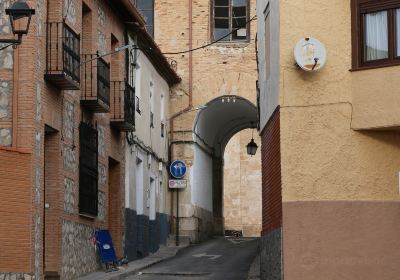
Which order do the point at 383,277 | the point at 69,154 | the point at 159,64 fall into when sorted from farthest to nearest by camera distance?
the point at 159,64 < the point at 69,154 < the point at 383,277

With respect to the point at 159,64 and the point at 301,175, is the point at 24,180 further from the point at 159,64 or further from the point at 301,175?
the point at 159,64

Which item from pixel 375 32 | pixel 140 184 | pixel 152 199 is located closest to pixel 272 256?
pixel 375 32

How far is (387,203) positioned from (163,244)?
702 inches

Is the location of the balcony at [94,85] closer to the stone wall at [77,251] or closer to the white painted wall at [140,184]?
the stone wall at [77,251]

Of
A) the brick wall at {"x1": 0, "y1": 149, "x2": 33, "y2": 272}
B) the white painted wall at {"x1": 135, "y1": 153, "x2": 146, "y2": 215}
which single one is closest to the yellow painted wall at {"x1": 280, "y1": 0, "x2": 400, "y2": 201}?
the brick wall at {"x1": 0, "y1": 149, "x2": 33, "y2": 272}

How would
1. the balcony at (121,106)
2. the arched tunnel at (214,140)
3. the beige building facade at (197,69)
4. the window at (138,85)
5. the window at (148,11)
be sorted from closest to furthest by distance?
the balcony at (121,106) → the window at (138,85) → the beige building facade at (197,69) → the arched tunnel at (214,140) → the window at (148,11)

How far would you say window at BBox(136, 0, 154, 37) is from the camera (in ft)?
108

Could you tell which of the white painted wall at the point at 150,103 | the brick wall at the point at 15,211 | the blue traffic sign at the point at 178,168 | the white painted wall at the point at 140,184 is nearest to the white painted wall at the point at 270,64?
the brick wall at the point at 15,211

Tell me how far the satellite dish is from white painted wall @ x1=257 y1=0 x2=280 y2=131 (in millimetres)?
557

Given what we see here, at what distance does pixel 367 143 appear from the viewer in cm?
1332

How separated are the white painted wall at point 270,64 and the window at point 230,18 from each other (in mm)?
14759

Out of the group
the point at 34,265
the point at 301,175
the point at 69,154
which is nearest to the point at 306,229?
the point at 301,175

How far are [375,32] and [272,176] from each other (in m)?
3.25

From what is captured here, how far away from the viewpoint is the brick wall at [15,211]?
52.3 ft
